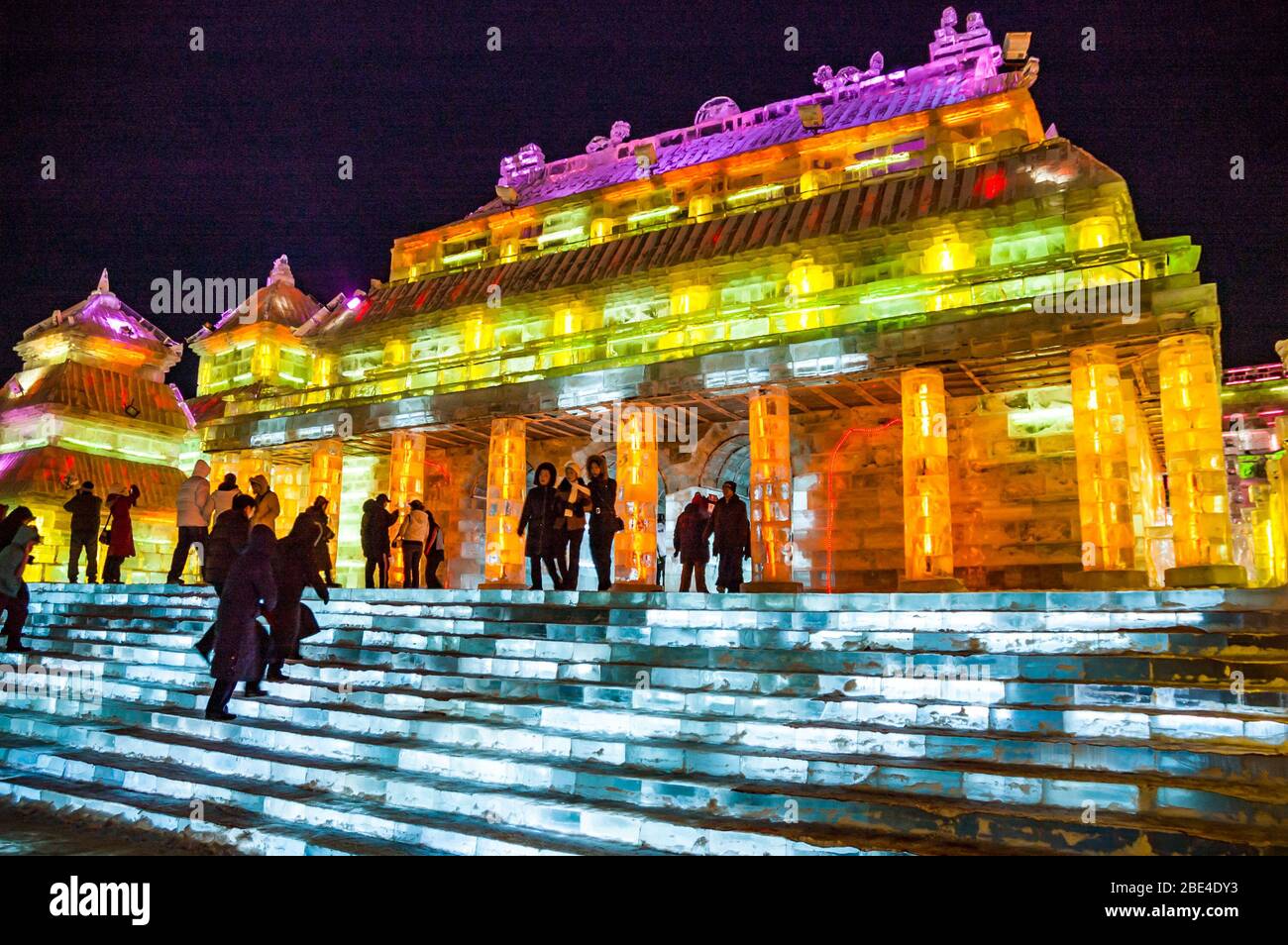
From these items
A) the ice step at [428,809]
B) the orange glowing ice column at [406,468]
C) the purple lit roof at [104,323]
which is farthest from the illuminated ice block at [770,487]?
the purple lit roof at [104,323]

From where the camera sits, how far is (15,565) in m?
12.3

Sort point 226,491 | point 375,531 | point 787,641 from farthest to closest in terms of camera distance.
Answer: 1. point 375,531
2. point 226,491
3. point 787,641

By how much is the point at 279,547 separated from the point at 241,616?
136 centimetres

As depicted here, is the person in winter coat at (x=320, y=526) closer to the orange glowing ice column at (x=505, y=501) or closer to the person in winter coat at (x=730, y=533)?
the orange glowing ice column at (x=505, y=501)

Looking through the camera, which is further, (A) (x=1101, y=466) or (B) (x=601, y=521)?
Answer: (A) (x=1101, y=466)

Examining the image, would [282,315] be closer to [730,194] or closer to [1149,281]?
[730,194]

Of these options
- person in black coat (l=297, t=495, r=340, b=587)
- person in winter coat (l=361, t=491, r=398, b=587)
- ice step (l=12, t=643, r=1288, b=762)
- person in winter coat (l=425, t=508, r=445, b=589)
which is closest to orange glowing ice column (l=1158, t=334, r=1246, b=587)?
ice step (l=12, t=643, r=1288, b=762)

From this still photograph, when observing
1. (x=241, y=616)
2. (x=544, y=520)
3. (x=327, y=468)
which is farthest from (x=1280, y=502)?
(x=327, y=468)

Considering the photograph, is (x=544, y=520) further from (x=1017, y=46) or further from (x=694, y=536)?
(x=1017, y=46)

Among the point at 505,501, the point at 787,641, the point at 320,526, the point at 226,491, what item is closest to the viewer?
the point at 787,641

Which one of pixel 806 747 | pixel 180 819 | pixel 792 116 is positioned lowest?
pixel 180 819

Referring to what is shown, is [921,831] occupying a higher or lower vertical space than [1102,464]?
lower

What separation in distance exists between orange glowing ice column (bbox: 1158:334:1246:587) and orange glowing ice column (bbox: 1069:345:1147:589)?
791 millimetres
